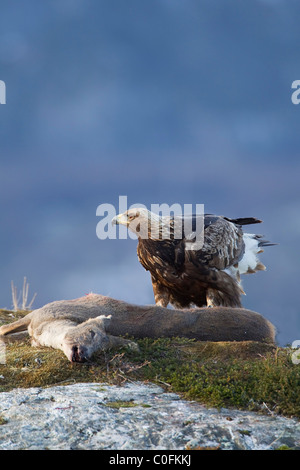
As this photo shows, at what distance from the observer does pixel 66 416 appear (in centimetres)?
464

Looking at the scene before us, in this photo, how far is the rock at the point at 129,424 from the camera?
13.5 feet

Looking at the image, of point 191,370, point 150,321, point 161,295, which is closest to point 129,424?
point 191,370

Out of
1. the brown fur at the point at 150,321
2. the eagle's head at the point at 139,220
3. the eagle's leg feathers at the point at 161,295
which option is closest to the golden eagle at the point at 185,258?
the eagle's head at the point at 139,220

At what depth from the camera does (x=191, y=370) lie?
20.2 ft

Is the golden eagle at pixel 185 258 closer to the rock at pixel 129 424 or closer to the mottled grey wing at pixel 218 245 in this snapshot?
the mottled grey wing at pixel 218 245

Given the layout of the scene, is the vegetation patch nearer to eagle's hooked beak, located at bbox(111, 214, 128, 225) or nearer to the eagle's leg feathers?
eagle's hooked beak, located at bbox(111, 214, 128, 225)

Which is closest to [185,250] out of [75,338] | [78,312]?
[78,312]

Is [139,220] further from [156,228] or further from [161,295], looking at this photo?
[161,295]

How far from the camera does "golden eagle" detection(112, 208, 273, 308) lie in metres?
11.7

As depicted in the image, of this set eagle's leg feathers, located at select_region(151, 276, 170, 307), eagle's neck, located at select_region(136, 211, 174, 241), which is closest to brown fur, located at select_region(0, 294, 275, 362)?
eagle's neck, located at select_region(136, 211, 174, 241)

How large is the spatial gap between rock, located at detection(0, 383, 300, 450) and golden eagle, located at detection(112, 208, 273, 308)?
6.41 metres

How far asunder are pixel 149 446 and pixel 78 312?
419 centimetres

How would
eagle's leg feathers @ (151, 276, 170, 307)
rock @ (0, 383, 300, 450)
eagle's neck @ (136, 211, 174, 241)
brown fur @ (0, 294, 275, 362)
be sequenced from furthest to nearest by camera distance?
eagle's leg feathers @ (151, 276, 170, 307), eagle's neck @ (136, 211, 174, 241), brown fur @ (0, 294, 275, 362), rock @ (0, 383, 300, 450)

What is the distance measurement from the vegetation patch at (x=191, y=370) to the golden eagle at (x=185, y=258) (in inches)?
164
